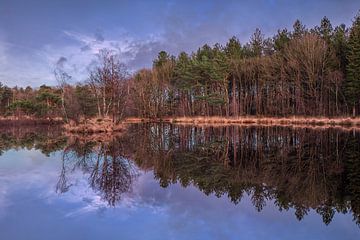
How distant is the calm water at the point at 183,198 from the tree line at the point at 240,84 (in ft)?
64.7

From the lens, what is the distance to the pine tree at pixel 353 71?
41.8m

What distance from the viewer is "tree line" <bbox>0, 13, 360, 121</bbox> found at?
32906mm

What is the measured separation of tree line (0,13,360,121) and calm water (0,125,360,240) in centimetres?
1971

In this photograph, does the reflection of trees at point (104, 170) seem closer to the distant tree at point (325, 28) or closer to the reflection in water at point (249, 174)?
the reflection in water at point (249, 174)

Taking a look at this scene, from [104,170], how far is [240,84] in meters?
49.5

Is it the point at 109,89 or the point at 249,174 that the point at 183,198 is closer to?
the point at 249,174

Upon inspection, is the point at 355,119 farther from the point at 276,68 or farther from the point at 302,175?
the point at 302,175

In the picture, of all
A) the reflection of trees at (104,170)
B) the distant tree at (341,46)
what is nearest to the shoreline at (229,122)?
the distant tree at (341,46)

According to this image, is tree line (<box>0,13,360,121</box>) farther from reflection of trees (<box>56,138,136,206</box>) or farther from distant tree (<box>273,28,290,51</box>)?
reflection of trees (<box>56,138,136,206</box>)

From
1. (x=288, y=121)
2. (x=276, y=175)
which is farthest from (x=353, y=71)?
(x=276, y=175)

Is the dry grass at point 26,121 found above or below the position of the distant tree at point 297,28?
below

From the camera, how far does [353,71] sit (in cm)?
4216

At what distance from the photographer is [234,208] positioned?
7.20 metres

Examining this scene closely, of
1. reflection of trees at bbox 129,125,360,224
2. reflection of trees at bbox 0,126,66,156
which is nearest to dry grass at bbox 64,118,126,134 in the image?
reflection of trees at bbox 0,126,66,156
